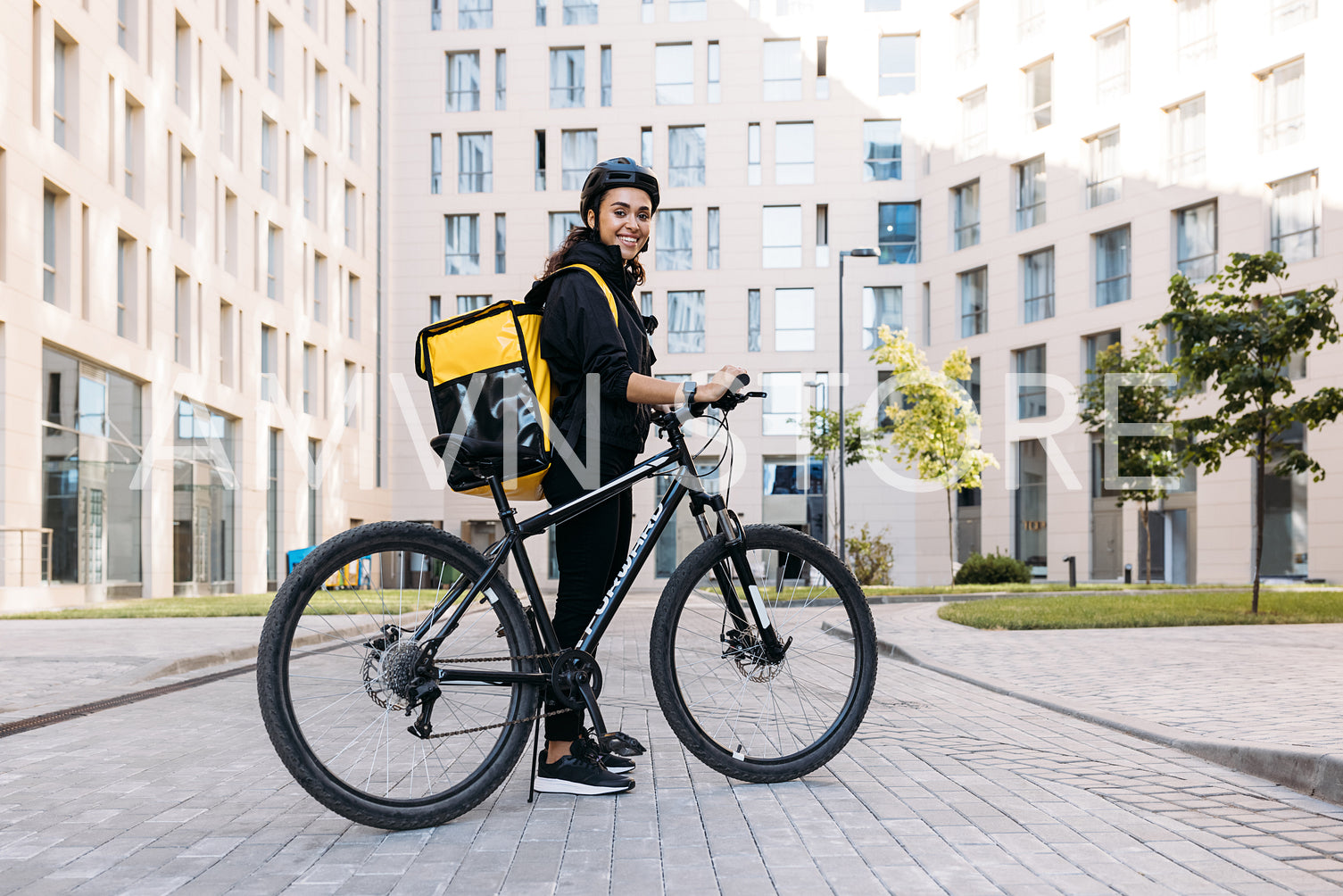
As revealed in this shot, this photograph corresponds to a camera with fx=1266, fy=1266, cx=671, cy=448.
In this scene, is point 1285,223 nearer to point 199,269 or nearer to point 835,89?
point 835,89

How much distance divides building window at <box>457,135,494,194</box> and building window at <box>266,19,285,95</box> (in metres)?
10.6

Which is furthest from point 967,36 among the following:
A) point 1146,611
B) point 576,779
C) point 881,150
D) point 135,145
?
point 576,779

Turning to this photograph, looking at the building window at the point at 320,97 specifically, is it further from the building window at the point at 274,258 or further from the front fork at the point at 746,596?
the front fork at the point at 746,596

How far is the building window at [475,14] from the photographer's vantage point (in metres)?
45.9

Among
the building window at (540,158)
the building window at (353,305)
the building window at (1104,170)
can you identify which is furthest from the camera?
→ the building window at (540,158)

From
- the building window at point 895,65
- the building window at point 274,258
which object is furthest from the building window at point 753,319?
the building window at point 274,258

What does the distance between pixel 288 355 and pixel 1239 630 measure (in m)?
28.9

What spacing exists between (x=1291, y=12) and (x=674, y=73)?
2139 cm

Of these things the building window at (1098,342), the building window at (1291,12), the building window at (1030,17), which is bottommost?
the building window at (1098,342)

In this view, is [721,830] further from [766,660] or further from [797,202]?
[797,202]

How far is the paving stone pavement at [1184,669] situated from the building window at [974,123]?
29.0 m

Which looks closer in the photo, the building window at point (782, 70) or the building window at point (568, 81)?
the building window at point (782, 70)

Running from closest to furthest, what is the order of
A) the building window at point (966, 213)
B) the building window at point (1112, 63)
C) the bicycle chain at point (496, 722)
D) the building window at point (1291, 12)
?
the bicycle chain at point (496, 722) < the building window at point (1291, 12) < the building window at point (1112, 63) < the building window at point (966, 213)

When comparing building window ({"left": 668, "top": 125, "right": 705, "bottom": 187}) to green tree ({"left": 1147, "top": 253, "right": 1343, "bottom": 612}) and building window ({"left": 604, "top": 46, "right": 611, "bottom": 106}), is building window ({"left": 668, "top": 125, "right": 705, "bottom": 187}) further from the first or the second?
green tree ({"left": 1147, "top": 253, "right": 1343, "bottom": 612})
